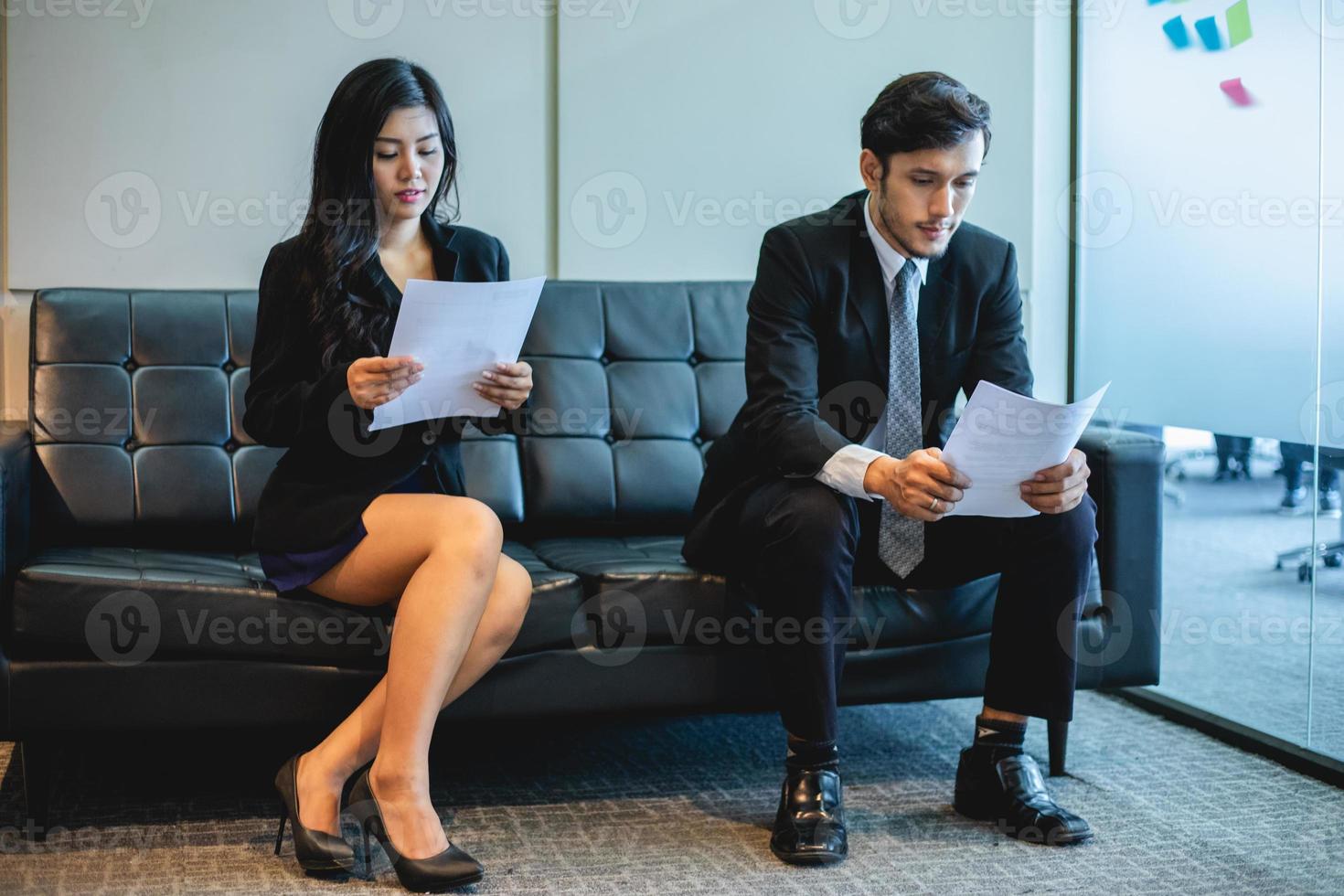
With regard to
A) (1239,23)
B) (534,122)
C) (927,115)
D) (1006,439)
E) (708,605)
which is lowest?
(708,605)

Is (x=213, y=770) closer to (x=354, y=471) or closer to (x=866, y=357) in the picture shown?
(x=354, y=471)

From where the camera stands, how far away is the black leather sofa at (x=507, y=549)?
1.98m

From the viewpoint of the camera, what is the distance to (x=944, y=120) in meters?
2.02

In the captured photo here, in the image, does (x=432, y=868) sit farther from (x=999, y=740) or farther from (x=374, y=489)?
(x=999, y=740)

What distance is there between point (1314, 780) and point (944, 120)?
1411 millimetres

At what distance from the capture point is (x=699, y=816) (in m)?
2.16

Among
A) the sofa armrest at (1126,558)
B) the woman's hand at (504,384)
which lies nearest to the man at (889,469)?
the sofa armrest at (1126,558)

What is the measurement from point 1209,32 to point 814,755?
72.9 inches

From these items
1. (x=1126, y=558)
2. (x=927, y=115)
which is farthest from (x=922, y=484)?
(x=1126, y=558)

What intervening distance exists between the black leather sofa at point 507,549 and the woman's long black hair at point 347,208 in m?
0.42

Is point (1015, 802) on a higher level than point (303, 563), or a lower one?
lower

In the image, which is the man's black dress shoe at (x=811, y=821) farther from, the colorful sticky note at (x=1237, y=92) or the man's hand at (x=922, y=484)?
the colorful sticky note at (x=1237, y=92)

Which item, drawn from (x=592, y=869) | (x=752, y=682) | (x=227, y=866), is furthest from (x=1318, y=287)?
(x=227, y=866)

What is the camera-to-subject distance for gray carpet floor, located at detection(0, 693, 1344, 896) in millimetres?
1881
